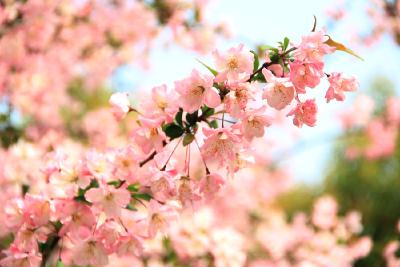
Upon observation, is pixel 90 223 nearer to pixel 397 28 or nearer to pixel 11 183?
pixel 11 183

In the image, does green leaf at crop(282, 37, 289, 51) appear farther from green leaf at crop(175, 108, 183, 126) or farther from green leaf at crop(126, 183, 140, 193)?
green leaf at crop(126, 183, 140, 193)

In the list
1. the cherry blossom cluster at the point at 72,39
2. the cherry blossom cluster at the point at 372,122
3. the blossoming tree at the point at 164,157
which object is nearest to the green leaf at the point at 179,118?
the blossoming tree at the point at 164,157

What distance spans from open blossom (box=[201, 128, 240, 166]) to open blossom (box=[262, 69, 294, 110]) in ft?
0.42

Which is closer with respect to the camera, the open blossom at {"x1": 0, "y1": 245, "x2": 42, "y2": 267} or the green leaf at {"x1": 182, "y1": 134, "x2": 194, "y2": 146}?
the green leaf at {"x1": 182, "y1": 134, "x2": 194, "y2": 146}

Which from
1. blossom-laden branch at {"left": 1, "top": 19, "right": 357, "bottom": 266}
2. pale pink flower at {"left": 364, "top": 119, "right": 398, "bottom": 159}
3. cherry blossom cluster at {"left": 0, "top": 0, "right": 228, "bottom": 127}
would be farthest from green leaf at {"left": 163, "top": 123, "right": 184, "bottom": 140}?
pale pink flower at {"left": 364, "top": 119, "right": 398, "bottom": 159}

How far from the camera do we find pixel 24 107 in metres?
4.58

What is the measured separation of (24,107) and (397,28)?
2.98 metres

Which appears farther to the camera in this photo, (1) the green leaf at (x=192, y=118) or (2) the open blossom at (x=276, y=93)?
(1) the green leaf at (x=192, y=118)

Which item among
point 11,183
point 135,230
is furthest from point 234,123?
point 11,183

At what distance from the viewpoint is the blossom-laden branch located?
1352mm

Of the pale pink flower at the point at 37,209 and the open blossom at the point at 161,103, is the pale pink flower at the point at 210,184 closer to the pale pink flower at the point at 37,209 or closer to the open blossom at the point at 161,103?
the open blossom at the point at 161,103

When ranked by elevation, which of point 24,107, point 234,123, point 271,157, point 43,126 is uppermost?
point 234,123

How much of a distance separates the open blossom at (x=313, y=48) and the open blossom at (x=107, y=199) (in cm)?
60

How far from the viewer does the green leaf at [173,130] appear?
1.47 metres
